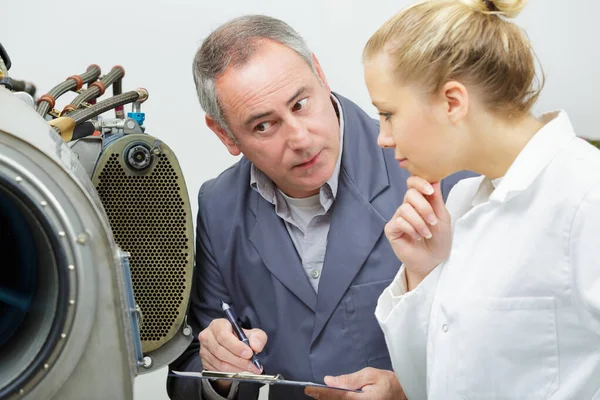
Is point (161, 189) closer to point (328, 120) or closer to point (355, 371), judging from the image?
point (328, 120)

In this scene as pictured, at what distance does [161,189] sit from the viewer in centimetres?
151

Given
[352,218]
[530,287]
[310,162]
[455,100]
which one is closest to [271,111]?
[310,162]

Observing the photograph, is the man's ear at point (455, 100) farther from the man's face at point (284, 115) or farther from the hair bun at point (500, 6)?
the man's face at point (284, 115)

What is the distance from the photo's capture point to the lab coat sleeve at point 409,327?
1.32 m

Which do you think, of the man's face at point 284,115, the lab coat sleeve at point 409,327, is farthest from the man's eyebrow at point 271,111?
the lab coat sleeve at point 409,327

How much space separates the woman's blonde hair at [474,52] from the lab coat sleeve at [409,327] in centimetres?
33

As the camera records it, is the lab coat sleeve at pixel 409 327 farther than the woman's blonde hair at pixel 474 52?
Yes

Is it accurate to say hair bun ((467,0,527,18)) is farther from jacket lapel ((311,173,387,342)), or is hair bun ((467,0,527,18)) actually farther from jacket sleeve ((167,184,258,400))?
jacket sleeve ((167,184,258,400))

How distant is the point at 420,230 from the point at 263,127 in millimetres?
523

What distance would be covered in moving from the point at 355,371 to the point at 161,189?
0.56 meters

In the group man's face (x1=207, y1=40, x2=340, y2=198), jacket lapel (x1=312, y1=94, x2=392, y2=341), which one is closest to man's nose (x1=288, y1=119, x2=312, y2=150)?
man's face (x1=207, y1=40, x2=340, y2=198)

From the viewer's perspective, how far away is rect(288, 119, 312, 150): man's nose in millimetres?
1624

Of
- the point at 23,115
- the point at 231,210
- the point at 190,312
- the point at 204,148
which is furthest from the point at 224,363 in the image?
the point at 204,148

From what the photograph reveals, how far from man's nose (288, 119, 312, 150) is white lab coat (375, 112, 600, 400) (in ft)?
1.58
